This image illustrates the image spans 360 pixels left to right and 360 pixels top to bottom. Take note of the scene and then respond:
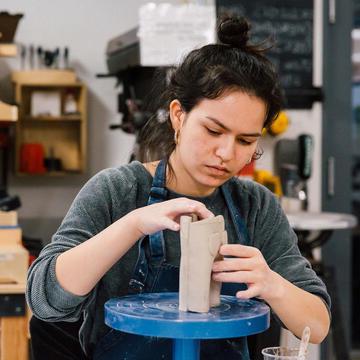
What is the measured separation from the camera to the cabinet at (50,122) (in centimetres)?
450

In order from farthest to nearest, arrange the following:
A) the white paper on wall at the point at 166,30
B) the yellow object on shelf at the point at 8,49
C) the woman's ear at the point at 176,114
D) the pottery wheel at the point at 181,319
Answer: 1. the white paper on wall at the point at 166,30
2. the yellow object on shelf at the point at 8,49
3. the woman's ear at the point at 176,114
4. the pottery wheel at the point at 181,319

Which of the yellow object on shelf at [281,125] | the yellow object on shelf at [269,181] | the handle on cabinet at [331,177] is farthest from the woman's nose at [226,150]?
the handle on cabinet at [331,177]

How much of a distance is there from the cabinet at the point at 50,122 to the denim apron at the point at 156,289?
290 cm

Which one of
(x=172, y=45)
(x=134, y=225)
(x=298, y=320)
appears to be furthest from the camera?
(x=172, y=45)

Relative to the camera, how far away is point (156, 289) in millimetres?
1629

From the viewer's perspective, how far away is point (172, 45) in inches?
135

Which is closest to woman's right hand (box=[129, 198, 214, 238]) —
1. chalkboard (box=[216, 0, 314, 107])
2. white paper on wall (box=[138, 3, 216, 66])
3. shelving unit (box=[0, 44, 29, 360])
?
shelving unit (box=[0, 44, 29, 360])

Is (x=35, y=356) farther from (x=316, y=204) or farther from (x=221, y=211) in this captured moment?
(x=316, y=204)

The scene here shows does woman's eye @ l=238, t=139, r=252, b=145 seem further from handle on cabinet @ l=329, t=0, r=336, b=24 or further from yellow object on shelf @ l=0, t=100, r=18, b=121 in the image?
handle on cabinet @ l=329, t=0, r=336, b=24

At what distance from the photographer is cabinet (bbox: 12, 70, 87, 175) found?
4.50m

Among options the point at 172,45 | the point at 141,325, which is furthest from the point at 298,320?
the point at 172,45

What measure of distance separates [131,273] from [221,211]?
0.79 feet

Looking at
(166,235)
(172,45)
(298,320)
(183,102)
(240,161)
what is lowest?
(298,320)

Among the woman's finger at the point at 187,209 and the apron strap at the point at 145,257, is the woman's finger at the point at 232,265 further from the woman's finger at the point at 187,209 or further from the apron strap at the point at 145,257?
the apron strap at the point at 145,257
